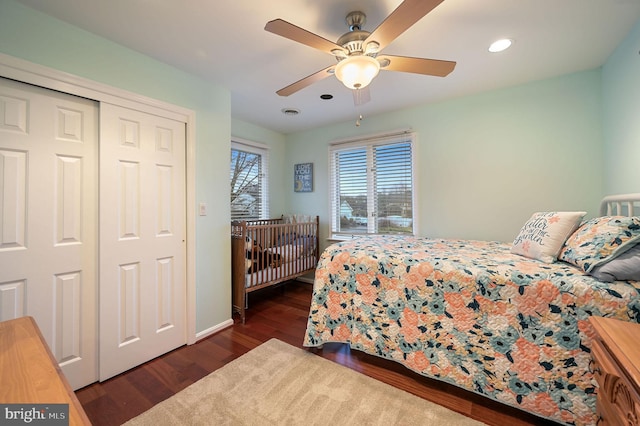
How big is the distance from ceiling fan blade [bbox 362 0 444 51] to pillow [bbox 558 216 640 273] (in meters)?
1.43

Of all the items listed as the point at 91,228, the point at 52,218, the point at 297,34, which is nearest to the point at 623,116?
the point at 297,34

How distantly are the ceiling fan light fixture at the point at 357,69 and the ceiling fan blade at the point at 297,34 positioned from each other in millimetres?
109

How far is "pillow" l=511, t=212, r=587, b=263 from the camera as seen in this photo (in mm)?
1604

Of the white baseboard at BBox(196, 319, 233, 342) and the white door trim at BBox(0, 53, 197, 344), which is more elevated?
the white door trim at BBox(0, 53, 197, 344)

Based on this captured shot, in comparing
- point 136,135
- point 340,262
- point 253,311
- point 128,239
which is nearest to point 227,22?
point 136,135

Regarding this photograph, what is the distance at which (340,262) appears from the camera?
6.68 ft

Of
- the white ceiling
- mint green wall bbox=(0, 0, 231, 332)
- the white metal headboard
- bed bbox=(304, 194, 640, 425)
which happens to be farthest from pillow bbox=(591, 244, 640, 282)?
mint green wall bbox=(0, 0, 231, 332)

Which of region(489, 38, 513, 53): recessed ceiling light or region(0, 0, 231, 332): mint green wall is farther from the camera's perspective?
region(489, 38, 513, 53): recessed ceiling light

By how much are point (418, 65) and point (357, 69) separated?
43 centimetres

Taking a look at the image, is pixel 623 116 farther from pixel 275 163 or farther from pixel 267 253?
pixel 275 163

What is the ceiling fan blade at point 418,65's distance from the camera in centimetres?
151

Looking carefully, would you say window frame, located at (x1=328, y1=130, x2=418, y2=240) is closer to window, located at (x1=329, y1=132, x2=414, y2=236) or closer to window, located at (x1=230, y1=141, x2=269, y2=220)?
window, located at (x1=329, y1=132, x2=414, y2=236)

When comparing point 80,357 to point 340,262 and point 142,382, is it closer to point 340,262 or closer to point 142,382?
point 142,382

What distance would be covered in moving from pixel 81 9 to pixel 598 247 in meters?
3.16
